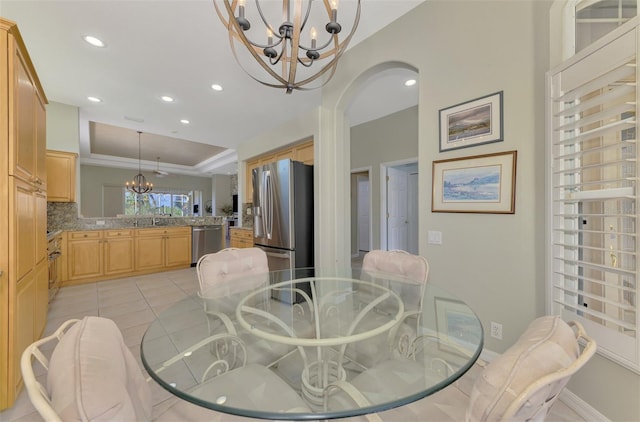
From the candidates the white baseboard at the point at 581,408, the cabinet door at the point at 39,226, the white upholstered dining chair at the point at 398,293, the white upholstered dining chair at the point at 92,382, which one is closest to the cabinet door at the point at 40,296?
the cabinet door at the point at 39,226

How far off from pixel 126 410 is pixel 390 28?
3.04 meters

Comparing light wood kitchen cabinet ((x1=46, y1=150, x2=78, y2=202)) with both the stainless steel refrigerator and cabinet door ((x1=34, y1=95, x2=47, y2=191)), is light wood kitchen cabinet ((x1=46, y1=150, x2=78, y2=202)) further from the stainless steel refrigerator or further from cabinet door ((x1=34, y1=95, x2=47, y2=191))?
the stainless steel refrigerator

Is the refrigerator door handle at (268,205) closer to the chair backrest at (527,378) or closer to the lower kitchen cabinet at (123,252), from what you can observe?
the lower kitchen cabinet at (123,252)

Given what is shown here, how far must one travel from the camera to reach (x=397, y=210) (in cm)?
514

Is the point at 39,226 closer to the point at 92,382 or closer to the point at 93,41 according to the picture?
the point at 93,41

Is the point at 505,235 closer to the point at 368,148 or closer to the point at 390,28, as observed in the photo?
the point at 390,28

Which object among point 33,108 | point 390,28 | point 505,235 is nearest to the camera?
point 505,235

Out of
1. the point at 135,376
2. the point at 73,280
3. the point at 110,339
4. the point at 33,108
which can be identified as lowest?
the point at 73,280

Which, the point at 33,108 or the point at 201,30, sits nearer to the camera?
the point at 33,108

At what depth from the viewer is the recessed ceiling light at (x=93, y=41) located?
7.86 ft

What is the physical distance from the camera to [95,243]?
4.26 metres

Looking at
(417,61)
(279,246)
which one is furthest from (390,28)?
(279,246)

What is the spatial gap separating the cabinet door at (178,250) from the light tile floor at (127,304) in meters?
0.40

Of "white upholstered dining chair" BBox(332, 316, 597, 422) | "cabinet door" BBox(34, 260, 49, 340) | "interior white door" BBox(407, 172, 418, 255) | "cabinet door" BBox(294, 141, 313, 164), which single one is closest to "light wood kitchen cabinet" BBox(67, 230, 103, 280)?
"cabinet door" BBox(34, 260, 49, 340)
